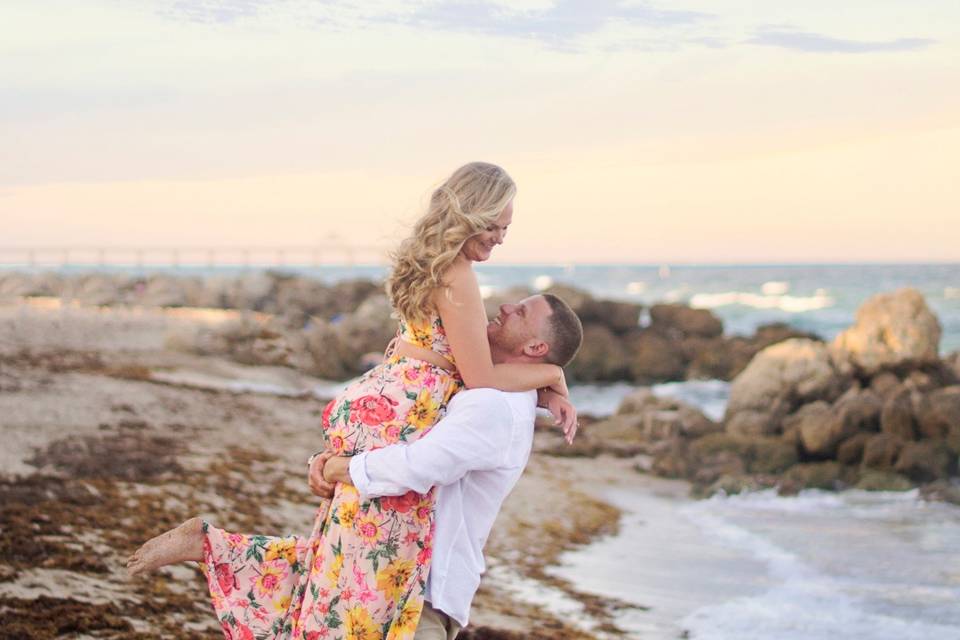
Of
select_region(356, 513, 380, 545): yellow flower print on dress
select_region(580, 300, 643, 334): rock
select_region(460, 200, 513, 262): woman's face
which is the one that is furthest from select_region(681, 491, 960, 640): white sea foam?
select_region(580, 300, 643, 334): rock

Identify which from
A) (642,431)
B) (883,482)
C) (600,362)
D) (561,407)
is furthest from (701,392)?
(561,407)

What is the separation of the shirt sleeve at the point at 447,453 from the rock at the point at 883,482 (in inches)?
382

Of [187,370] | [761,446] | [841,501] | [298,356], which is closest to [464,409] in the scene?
[841,501]

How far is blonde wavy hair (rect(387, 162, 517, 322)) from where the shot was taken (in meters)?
3.05

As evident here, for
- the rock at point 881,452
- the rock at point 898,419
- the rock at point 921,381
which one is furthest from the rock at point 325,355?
the rock at point 881,452

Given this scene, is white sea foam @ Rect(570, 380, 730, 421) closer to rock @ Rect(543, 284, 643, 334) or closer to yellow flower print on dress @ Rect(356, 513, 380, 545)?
rock @ Rect(543, 284, 643, 334)

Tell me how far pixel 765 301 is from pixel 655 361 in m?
33.3

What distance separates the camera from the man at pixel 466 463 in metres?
2.99

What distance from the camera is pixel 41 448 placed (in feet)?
29.9

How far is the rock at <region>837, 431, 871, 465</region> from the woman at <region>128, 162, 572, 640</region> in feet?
33.5

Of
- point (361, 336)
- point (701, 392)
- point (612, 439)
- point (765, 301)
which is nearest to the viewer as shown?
point (612, 439)

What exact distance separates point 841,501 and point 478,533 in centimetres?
911

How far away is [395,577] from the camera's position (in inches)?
122

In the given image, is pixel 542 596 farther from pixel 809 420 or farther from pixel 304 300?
pixel 304 300
